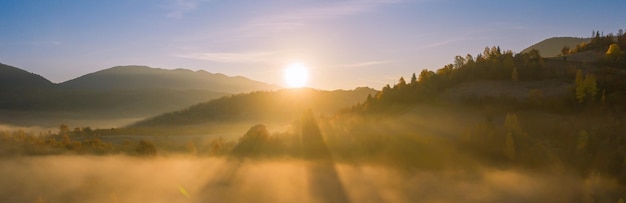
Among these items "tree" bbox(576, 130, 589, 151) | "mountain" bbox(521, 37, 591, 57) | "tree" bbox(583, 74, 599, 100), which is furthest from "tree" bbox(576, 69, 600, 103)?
"mountain" bbox(521, 37, 591, 57)

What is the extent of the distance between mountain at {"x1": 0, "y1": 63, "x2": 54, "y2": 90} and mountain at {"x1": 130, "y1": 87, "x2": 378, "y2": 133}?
105 meters

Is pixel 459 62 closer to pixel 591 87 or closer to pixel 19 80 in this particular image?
pixel 591 87

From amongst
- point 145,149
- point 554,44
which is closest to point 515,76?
point 145,149

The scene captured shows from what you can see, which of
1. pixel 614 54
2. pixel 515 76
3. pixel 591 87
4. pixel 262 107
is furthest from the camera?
pixel 262 107

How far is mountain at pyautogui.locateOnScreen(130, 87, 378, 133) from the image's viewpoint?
8394 cm

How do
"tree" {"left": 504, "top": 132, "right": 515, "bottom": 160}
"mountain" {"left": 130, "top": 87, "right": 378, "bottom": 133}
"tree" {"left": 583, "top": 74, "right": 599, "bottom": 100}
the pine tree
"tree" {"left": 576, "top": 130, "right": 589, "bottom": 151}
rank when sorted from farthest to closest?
1. "mountain" {"left": 130, "top": 87, "right": 378, "bottom": 133}
2. the pine tree
3. "tree" {"left": 583, "top": 74, "right": 599, "bottom": 100}
4. "tree" {"left": 504, "top": 132, "right": 515, "bottom": 160}
5. "tree" {"left": 576, "top": 130, "right": 589, "bottom": 151}

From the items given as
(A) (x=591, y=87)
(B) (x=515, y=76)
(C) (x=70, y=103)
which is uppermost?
(C) (x=70, y=103)

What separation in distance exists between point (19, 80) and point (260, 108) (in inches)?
5021

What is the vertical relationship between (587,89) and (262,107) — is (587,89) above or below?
below

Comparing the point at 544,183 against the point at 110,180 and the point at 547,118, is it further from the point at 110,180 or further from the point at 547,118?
the point at 110,180

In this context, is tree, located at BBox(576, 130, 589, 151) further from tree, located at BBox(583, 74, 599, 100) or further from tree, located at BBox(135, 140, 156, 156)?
tree, located at BBox(135, 140, 156, 156)

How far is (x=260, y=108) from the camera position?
94.6 meters

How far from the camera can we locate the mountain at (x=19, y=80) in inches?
6880

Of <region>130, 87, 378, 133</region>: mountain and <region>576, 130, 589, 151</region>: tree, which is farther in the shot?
<region>130, 87, 378, 133</region>: mountain
